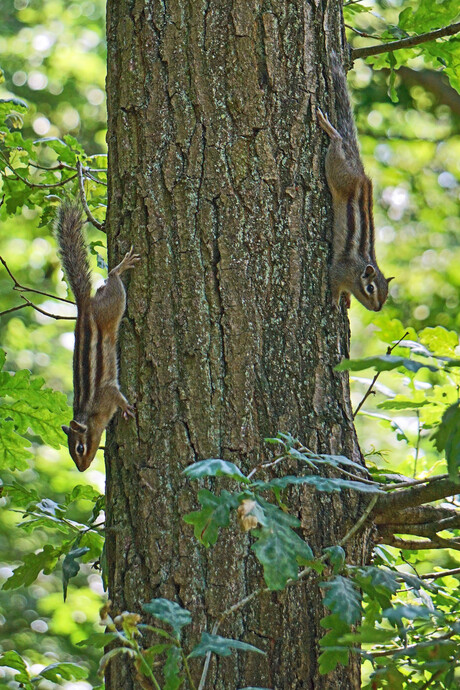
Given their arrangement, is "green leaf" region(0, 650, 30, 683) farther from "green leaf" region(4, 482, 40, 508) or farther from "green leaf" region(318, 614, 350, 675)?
"green leaf" region(318, 614, 350, 675)

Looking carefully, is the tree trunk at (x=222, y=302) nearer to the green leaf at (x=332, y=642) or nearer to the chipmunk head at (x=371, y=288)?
the green leaf at (x=332, y=642)

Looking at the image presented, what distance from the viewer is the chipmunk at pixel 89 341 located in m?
2.28

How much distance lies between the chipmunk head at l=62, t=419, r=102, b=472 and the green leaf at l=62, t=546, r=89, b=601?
3.01 ft

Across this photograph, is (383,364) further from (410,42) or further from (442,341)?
(410,42)

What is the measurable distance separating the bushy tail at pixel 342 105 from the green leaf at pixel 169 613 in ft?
5.37

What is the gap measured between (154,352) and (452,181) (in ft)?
25.3

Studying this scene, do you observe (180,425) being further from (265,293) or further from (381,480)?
(381,480)

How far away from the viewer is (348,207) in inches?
110

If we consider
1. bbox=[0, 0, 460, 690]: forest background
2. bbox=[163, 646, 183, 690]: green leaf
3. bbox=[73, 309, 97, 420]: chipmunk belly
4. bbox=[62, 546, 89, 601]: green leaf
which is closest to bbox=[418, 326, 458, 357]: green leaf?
bbox=[73, 309, 97, 420]: chipmunk belly

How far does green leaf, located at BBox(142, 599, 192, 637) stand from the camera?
1468 mm

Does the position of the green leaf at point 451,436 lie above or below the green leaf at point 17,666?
above

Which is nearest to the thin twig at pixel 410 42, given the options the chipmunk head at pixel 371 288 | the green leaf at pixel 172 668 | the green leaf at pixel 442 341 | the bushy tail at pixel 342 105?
the bushy tail at pixel 342 105

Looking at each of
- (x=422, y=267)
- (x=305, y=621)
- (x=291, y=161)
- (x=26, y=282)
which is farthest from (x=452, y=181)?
(x=305, y=621)

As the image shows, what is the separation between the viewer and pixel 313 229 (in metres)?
2.25
